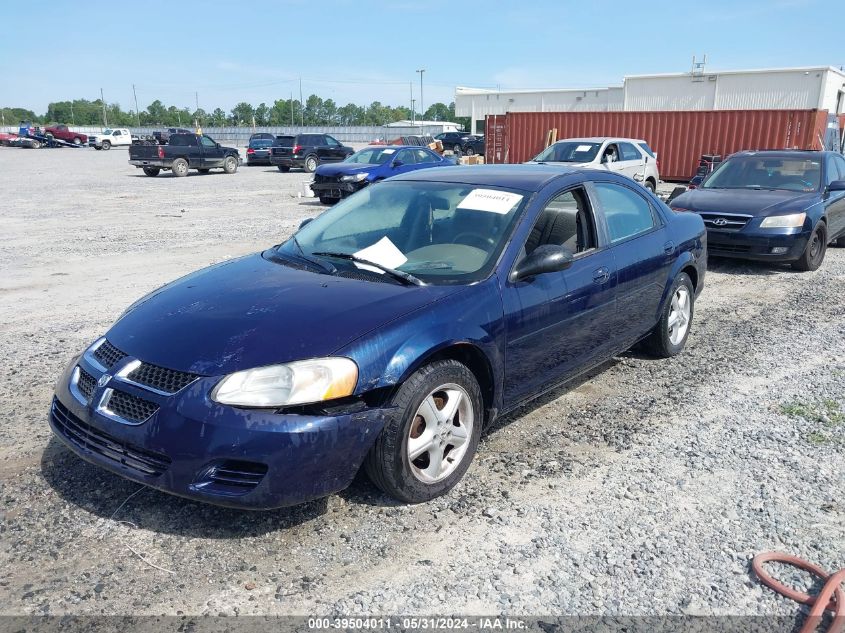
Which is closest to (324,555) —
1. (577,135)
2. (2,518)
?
(2,518)

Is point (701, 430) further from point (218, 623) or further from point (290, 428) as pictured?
point (218, 623)

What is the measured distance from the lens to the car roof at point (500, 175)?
4.26m

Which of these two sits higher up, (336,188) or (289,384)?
(336,188)

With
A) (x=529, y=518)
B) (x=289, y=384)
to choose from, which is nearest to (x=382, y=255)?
(x=289, y=384)

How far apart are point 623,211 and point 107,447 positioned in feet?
11.9

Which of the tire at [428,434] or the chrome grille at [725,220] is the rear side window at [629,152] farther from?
the tire at [428,434]

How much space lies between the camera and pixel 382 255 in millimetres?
3957

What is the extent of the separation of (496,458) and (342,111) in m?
153

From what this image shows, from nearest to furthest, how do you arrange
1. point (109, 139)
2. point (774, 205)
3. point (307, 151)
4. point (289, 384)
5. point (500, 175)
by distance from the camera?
point (289, 384)
point (500, 175)
point (774, 205)
point (307, 151)
point (109, 139)

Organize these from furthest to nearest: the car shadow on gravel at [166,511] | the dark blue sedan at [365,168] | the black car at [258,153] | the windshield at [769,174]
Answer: the black car at [258,153] → the dark blue sedan at [365,168] → the windshield at [769,174] → the car shadow on gravel at [166,511]

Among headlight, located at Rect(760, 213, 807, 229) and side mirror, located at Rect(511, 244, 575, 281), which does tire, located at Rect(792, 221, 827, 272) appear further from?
side mirror, located at Rect(511, 244, 575, 281)

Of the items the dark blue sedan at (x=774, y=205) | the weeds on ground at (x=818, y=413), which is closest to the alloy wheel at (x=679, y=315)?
the weeds on ground at (x=818, y=413)

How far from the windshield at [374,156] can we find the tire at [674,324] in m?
12.7

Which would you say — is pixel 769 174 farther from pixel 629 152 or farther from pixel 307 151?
pixel 307 151
